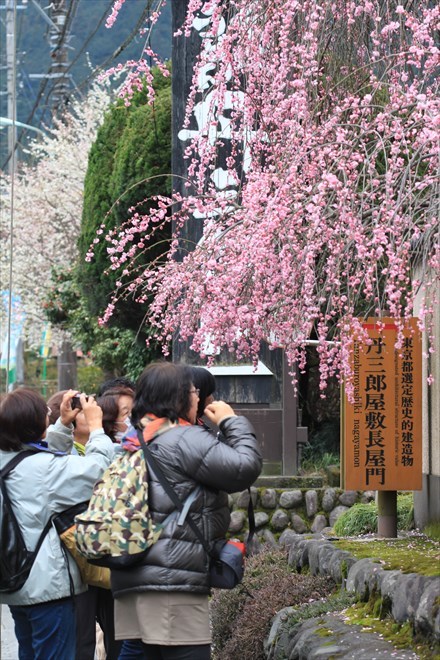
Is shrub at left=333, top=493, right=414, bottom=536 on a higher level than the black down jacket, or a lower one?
lower

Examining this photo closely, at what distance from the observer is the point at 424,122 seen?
5.56 metres

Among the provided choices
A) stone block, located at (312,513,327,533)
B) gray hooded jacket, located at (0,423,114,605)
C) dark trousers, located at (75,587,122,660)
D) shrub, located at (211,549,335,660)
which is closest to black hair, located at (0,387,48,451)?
gray hooded jacket, located at (0,423,114,605)

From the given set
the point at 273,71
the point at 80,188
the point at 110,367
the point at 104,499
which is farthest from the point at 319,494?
the point at 80,188

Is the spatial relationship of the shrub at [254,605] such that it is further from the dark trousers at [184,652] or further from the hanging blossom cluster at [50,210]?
the hanging blossom cluster at [50,210]

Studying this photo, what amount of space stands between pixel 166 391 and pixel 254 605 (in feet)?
9.70

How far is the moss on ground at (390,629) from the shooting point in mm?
4760

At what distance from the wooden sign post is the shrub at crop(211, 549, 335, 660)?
0.86 m

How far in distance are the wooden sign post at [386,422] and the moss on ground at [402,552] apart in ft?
1.30

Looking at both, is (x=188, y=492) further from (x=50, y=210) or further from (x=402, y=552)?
(x=50, y=210)

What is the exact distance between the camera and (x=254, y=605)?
7.00 m

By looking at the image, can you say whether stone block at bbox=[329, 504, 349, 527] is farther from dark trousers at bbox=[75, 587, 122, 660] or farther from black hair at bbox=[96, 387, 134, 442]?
dark trousers at bbox=[75, 587, 122, 660]

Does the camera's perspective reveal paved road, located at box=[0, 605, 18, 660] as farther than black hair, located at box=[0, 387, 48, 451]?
Yes

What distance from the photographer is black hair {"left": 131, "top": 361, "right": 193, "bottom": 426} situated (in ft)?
14.6

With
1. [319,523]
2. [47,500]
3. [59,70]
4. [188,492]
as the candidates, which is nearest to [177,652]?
[188,492]
